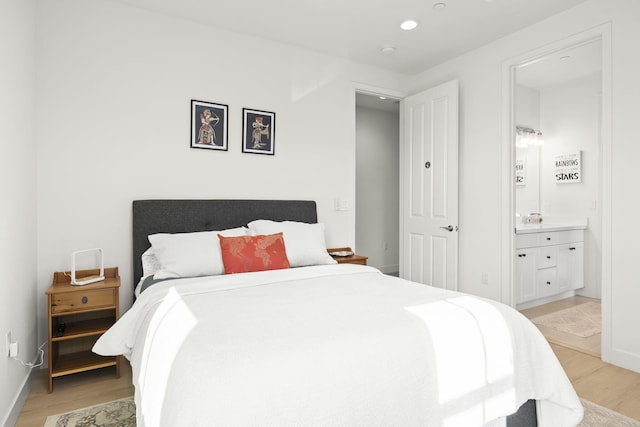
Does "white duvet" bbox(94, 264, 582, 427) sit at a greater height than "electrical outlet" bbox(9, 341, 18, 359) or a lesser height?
greater

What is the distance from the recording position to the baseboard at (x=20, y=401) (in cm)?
191

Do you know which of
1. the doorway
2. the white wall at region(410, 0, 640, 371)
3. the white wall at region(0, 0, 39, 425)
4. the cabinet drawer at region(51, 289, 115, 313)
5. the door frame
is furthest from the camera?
the doorway

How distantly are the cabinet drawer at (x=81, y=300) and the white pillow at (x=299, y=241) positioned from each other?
1.11 m

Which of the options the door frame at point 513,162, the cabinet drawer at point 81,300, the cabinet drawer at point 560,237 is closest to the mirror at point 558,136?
the cabinet drawer at point 560,237

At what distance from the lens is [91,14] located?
2.74m

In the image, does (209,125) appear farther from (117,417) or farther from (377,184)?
(377,184)

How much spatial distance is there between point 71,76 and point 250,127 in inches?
A: 53.8

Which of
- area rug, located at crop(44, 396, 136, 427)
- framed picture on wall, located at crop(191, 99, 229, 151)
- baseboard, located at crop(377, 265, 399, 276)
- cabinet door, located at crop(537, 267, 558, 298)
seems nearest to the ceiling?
framed picture on wall, located at crop(191, 99, 229, 151)

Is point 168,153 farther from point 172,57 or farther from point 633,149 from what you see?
point 633,149

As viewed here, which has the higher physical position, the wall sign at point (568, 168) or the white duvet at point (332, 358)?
the wall sign at point (568, 168)

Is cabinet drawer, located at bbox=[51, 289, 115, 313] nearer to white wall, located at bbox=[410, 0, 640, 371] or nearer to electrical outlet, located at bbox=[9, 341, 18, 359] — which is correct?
electrical outlet, located at bbox=[9, 341, 18, 359]

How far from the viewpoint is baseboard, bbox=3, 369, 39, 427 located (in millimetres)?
1915

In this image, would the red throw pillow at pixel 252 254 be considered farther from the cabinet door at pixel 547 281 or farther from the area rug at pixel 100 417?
the cabinet door at pixel 547 281

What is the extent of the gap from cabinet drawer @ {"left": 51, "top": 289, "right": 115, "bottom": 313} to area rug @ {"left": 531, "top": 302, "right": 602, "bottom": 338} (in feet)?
12.3
